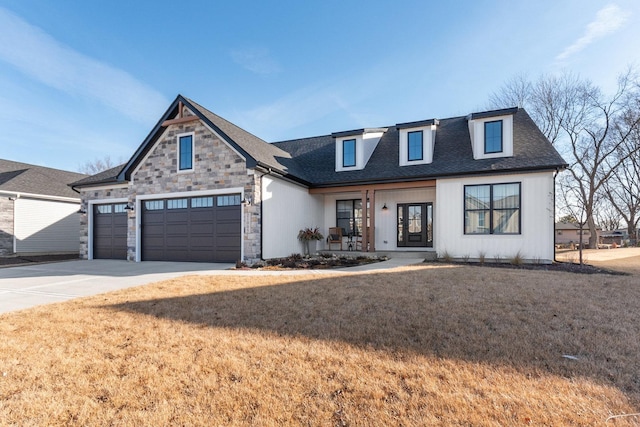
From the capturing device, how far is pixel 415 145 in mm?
12930

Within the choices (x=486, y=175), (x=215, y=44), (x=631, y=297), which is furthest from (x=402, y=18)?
(x=631, y=297)

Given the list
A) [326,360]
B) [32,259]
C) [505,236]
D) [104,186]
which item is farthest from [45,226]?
[505,236]

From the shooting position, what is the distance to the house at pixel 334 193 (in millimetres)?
10711

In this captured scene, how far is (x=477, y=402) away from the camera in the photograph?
2.37m

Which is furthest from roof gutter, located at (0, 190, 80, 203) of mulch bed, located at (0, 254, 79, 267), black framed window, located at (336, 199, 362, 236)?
black framed window, located at (336, 199, 362, 236)

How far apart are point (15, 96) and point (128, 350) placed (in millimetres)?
18239

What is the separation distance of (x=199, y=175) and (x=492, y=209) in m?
10.8

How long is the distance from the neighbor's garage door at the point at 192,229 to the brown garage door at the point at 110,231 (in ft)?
4.83

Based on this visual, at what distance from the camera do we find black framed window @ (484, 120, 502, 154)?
11484mm

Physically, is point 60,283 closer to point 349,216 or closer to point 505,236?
point 349,216

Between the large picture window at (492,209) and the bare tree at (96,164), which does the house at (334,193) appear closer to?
the large picture window at (492,209)

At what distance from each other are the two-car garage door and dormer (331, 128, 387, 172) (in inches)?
205

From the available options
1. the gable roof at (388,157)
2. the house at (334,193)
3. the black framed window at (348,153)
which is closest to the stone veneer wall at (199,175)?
the house at (334,193)

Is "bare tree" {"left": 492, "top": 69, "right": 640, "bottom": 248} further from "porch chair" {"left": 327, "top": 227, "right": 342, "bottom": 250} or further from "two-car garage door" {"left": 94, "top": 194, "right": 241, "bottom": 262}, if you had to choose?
"two-car garage door" {"left": 94, "top": 194, "right": 241, "bottom": 262}
